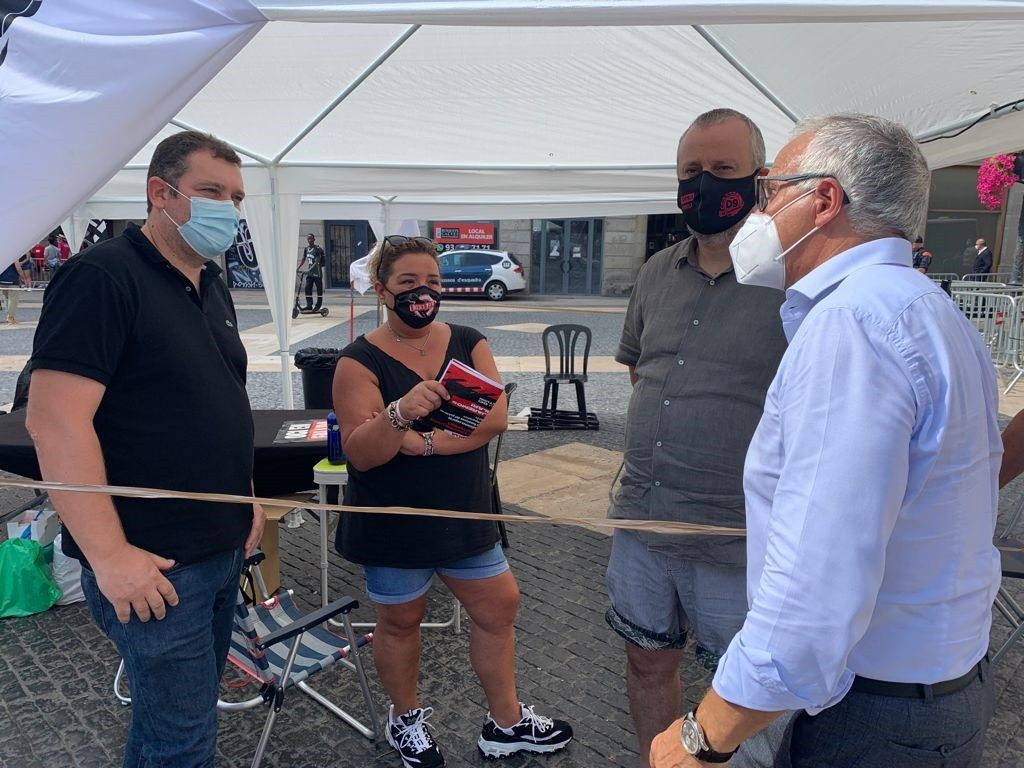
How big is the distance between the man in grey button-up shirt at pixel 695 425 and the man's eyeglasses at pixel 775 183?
61cm

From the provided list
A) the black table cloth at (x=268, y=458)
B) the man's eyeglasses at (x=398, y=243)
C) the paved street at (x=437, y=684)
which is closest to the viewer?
the man's eyeglasses at (x=398, y=243)

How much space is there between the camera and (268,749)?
2.69 m

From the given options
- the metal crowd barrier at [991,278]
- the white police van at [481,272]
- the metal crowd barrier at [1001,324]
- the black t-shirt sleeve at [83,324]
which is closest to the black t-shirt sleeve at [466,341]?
the black t-shirt sleeve at [83,324]

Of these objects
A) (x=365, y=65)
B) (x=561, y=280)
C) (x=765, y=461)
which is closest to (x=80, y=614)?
(x=365, y=65)

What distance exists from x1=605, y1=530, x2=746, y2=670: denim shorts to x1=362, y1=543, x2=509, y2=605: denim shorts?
1.39 ft

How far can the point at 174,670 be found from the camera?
172 cm

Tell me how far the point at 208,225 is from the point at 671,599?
1.67m

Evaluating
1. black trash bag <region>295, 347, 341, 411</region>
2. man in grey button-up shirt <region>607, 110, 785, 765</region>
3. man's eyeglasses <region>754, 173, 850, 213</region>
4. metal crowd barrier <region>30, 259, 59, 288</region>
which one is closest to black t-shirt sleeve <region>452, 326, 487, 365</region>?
man in grey button-up shirt <region>607, 110, 785, 765</region>

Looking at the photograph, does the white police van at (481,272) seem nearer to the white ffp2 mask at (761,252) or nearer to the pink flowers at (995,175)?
the pink flowers at (995,175)

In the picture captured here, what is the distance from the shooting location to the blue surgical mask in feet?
6.04

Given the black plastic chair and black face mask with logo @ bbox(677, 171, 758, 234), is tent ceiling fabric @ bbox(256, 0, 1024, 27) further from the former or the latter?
the black plastic chair

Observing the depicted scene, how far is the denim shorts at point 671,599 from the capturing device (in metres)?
2.00

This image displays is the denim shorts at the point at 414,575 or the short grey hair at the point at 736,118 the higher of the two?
the short grey hair at the point at 736,118

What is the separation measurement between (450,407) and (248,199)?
441 cm
